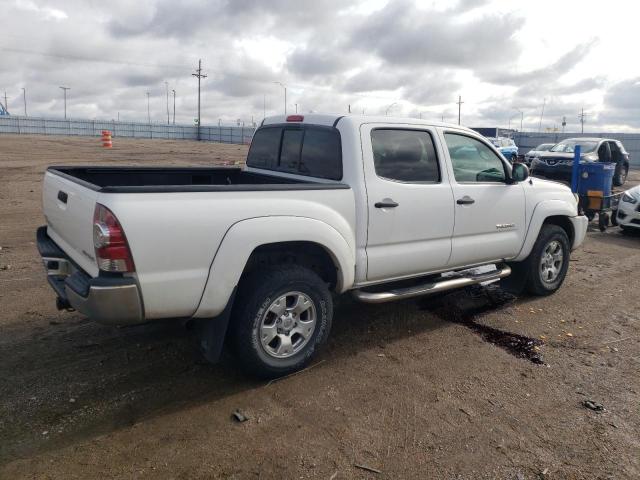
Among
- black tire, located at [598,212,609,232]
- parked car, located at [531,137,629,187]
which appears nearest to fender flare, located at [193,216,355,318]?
black tire, located at [598,212,609,232]

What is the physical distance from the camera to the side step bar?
14.7 ft

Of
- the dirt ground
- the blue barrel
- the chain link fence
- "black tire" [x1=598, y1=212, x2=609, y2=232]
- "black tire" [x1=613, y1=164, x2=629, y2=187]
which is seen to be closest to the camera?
the dirt ground

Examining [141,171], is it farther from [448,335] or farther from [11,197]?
[11,197]

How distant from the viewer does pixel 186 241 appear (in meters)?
3.36

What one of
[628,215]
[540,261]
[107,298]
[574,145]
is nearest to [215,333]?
[107,298]

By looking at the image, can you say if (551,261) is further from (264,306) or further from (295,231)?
(264,306)

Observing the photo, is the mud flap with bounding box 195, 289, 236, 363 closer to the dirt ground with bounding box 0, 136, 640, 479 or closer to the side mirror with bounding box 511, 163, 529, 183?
the dirt ground with bounding box 0, 136, 640, 479

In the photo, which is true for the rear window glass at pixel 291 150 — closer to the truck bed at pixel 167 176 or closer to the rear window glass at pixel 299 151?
the rear window glass at pixel 299 151

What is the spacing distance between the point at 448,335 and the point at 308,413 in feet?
6.36

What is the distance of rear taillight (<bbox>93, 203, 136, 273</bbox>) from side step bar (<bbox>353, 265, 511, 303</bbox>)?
1970 mm

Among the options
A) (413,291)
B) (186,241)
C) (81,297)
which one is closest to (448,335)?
(413,291)

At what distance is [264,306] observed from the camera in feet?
12.5

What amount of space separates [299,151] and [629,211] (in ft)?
26.6

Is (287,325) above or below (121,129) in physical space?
below
